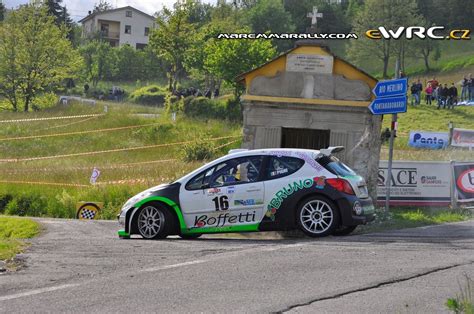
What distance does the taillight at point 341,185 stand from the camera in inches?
449

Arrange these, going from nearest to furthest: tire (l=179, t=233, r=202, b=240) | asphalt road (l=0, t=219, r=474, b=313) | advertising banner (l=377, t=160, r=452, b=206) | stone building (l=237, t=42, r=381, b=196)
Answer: asphalt road (l=0, t=219, r=474, b=313), tire (l=179, t=233, r=202, b=240), stone building (l=237, t=42, r=381, b=196), advertising banner (l=377, t=160, r=452, b=206)

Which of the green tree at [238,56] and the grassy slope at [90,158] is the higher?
the green tree at [238,56]

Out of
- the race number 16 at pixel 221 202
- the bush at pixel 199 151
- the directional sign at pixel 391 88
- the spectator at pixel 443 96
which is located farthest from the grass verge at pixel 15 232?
the spectator at pixel 443 96

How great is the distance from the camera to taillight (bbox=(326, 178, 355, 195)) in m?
11.4

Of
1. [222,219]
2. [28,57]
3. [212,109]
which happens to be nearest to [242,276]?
[222,219]

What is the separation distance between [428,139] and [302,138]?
19776mm

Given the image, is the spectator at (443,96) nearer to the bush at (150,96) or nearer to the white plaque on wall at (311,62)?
the bush at (150,96)

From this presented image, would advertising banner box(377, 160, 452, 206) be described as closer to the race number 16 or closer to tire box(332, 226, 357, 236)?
tire box(332, 226, 357, 236)

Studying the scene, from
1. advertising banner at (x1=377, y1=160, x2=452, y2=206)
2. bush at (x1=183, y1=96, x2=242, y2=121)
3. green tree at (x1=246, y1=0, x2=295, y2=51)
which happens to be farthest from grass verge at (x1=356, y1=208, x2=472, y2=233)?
green tree at (x1=246, y1=0, x2=295, y2=51)

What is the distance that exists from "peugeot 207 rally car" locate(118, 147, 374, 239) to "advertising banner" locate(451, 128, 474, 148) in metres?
21.5

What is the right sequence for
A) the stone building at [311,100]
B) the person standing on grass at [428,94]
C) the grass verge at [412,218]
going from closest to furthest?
the grass verge at [412,218], the stone building at [311,100], the person standing on grass at [428,94]

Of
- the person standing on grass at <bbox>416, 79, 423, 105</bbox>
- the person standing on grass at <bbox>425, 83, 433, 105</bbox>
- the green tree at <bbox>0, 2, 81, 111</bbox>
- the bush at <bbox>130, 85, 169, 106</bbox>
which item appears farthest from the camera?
the bush at <bbox>130, 85, 169, 106</bbox>

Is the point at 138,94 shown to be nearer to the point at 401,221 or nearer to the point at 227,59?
the point at 227,59

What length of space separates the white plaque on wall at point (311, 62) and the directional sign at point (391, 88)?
4.42 feet
